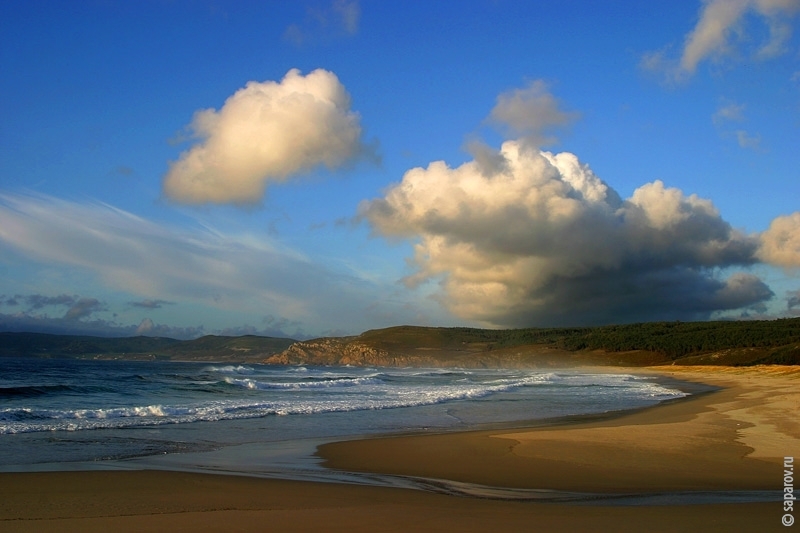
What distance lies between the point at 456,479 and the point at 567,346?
428 ft

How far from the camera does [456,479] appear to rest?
10.4 m

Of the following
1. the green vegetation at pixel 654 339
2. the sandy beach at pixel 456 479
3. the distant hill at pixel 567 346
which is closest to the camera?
the sandy beach at pixel 456 479

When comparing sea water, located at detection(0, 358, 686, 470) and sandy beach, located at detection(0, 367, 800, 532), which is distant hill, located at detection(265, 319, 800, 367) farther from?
sandy beach, located at detection(0, 367, 800, 532)

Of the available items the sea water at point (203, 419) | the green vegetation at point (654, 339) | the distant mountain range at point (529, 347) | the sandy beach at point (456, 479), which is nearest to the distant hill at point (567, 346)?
the green vegetation at point (654, 339)

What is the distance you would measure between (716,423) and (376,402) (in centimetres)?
1449

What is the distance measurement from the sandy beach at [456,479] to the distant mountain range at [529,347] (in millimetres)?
74705

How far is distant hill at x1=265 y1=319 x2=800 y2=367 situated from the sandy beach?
248 feet

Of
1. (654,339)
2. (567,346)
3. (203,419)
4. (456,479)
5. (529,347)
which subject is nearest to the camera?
(456,479)

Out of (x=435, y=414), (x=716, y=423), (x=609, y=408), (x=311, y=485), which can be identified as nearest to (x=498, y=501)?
(x=311, y=485)

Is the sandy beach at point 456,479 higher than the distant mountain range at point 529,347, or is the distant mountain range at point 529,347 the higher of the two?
the sandy beach at point 456,479

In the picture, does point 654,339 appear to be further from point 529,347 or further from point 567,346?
point 529,347

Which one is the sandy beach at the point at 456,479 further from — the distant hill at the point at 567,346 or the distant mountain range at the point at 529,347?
the distant hill at the point at 567,346

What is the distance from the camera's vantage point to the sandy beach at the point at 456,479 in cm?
704

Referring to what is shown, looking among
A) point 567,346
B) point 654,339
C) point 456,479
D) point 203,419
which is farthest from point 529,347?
point 456,479
